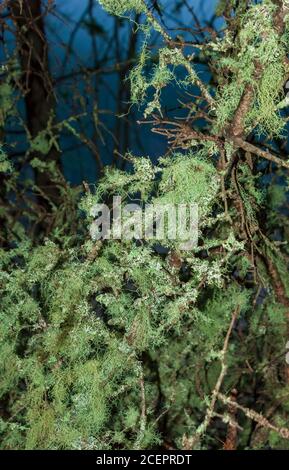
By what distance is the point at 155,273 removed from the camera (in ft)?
4.17

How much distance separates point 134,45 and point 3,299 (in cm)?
139

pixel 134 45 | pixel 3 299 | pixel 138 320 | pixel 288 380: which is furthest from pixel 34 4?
pixel 288 380

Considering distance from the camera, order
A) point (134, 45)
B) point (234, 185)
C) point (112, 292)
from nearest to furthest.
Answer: point (234, 185), point (112, 292), point (134, 45)

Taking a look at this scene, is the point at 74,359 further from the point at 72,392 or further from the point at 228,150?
the point at 228,150

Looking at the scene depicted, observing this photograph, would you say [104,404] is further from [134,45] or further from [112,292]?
[134,45]

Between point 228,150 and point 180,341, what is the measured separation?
2.10 feet

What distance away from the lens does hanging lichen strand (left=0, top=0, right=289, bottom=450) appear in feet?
3.76

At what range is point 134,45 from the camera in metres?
2.41

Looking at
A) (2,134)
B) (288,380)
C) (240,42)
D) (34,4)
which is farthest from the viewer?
(34,4)

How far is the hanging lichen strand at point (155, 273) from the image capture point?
1.15 m

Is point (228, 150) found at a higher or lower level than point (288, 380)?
higher

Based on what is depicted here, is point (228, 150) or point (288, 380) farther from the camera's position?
point (288, 380)

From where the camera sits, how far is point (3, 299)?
4.55 ft

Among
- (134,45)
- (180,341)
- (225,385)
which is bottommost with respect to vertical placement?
(225,385)
